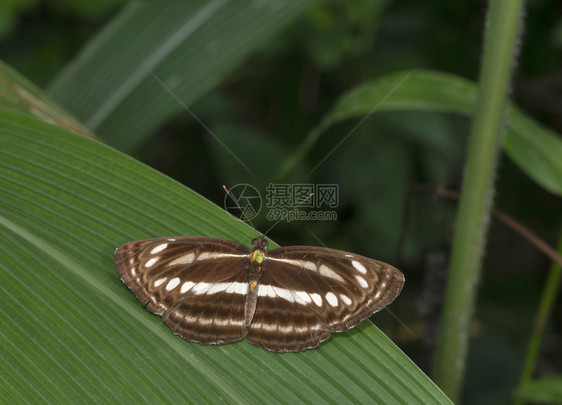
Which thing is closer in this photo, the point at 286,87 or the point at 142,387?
the point at 142,387

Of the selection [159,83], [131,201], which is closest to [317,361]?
[131,201]

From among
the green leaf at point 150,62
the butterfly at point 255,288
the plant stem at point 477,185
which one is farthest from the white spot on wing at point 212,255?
the green leaf at point 150,62

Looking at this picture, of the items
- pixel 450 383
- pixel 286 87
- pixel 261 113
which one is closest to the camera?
pixel 450 383

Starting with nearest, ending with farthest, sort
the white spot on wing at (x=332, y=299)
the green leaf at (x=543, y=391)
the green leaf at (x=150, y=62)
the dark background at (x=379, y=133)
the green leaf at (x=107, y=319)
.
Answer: the green leaf at (x=107, y=319), the white spot on wing at (x=332, y=299), the green leaf at (x=543, y=391), the green leaf at (x=150, y=62), the dark background at (x=379, y=133)

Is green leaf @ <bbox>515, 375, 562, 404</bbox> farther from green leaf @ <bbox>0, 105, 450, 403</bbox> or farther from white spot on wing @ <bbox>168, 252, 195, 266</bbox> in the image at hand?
white spot on wing @ <bbox>168, 252, 195, 266</bbox>

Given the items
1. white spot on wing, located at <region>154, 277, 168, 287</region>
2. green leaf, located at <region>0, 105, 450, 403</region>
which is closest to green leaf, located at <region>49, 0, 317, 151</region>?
green leaf, located at <region>0, 105, 450, 403</region>

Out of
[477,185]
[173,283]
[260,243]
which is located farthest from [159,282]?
[477,185]

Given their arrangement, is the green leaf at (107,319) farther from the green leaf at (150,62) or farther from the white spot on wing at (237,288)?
the green leaf at (150,62)

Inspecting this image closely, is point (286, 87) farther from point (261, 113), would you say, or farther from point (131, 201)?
point (131, 201)
